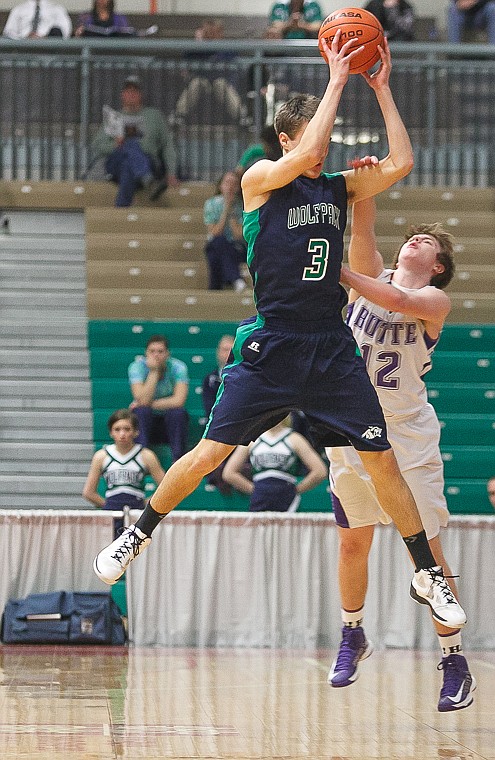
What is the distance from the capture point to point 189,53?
577 inches

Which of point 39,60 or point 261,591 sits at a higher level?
point 39,60

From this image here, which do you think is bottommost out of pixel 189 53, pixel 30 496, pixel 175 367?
pixel 30 496

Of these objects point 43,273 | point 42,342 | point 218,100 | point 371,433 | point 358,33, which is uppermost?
point 218,100

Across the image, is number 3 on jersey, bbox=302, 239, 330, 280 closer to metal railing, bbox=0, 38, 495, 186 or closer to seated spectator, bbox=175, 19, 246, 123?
metal railing, bbox=0, 38, 495, 186

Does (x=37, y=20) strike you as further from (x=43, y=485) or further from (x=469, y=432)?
(x=469, y=432)

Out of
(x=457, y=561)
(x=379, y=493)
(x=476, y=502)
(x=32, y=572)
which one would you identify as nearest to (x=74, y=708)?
(x=379, y=493)

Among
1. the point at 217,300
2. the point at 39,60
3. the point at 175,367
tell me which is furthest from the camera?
the point at 39,60

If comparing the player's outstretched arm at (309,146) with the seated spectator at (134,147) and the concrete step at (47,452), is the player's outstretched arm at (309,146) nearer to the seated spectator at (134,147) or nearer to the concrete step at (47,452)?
the concrete step at (47,452)

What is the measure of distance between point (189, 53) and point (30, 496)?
19.6 feet

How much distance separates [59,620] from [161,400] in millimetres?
2786

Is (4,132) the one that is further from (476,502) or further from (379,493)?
(379,493)

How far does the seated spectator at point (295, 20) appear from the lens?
47.6ft

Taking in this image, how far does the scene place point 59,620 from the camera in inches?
333

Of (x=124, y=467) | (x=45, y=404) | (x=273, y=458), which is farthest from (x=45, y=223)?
(x=273, y=458)
